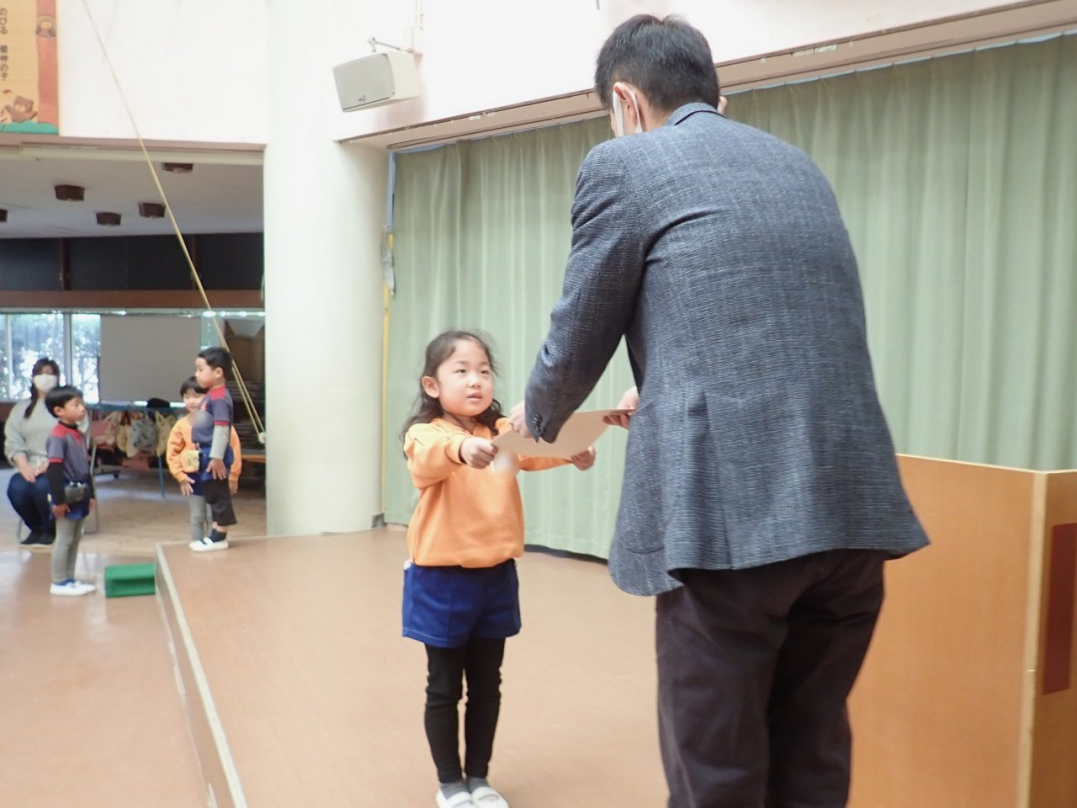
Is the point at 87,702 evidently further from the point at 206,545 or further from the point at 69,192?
the point at 69,192

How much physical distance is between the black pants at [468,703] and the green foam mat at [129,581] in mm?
3039

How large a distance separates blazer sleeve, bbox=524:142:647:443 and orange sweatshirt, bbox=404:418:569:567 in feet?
2.07

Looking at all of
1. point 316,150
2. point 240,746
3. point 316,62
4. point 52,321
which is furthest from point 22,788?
point 52,321

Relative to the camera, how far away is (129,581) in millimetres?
4410

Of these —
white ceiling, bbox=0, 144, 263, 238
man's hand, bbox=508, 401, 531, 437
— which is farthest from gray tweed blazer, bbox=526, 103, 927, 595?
white ceiling, bbox=0, 144, 263, 238

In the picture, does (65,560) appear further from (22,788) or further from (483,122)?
(483,122)

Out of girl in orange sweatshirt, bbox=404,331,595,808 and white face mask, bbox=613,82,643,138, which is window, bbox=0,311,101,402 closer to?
girl in orange sweatshirt, bbox=404,331,595,808

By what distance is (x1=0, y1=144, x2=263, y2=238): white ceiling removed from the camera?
16.6 feet

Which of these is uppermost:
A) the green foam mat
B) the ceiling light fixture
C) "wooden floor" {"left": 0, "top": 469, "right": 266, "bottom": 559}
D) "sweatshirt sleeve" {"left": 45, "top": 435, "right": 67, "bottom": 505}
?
the ceiling light fixture

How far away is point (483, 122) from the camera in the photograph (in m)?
4.26

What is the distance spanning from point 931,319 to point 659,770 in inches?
75.0

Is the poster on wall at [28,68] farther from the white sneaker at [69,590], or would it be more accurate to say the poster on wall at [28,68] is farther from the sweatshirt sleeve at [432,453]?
the sweatshirt sleeve at [432,453]

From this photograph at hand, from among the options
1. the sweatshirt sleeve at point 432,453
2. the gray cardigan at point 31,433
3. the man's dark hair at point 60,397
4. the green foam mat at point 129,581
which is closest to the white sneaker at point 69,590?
the green foam mat at point 129,581

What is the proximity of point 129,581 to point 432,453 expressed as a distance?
3345mm
